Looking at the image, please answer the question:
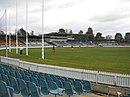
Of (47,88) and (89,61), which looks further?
(89,61)

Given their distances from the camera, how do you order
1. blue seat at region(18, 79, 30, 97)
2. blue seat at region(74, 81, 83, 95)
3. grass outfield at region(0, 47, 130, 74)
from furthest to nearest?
1. grass outfield at region(0, 47, 130, 74)
2. blue seat at region(74, 81, 83, 95)
3. blue seat at region(18, 79, 30, 97)

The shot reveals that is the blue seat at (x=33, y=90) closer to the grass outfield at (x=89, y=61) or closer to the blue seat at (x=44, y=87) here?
the blue seat at (x=44, y=87)

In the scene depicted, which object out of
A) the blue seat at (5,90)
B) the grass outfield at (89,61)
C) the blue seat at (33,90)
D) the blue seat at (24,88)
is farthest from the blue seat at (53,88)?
the grass outfield at (89,61)

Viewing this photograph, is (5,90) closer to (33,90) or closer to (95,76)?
(33,90)

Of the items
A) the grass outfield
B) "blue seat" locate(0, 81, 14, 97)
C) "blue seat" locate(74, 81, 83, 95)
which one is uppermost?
"blue seat" locate(0, 81, 14, 97)

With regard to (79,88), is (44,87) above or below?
above

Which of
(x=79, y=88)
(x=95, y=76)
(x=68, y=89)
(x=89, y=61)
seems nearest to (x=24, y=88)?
(x=68, y=89)

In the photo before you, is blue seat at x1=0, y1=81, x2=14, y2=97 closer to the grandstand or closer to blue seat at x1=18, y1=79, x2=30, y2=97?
the grandstand

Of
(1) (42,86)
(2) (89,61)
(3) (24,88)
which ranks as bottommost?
(2) (89,61)

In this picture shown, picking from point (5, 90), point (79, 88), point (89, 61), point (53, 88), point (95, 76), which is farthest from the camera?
point (89, 61)

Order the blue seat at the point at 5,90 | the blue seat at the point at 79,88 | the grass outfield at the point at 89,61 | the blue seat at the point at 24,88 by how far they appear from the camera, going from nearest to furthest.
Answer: the blue seat at the point at 5,90, the blue seat at the point at 24,88, the blue seat at the point at 79,88, the grass outfield at the point at 89,61

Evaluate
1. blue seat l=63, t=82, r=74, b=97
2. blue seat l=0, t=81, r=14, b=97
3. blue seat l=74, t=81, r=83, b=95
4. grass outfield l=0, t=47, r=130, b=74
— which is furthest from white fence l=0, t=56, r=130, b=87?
grass outfield l=0, t=47, r=130, b=74

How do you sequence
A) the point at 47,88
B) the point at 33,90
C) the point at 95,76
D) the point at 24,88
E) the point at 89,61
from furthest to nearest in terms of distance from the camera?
1. the point at 89,61
2. the point at 95,76
3. the point at 47,88
4. the point at 24,88
5. the point at 33,90

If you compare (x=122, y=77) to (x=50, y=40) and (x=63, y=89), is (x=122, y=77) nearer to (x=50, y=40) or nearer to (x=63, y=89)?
(x=63, y=89)
